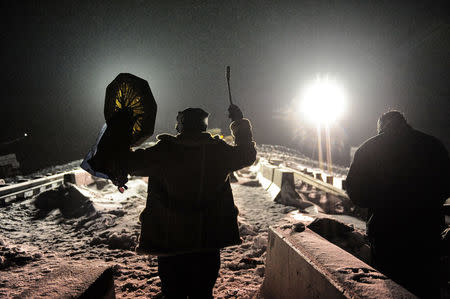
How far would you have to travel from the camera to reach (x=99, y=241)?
4.74 meters

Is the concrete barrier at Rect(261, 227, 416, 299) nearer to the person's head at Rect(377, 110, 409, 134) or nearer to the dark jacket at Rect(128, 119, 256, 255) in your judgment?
the dark jacket at Rect(128, 119, 256, 255)

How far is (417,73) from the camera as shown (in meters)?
26.9

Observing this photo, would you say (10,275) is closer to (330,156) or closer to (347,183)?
(347,183)

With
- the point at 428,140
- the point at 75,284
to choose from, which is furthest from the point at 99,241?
the point at 428,140

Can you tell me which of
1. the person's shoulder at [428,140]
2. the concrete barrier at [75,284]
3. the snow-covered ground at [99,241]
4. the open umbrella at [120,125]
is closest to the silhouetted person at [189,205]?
the open umbrella at [120,125]

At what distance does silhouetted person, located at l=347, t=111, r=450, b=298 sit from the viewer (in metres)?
2.14

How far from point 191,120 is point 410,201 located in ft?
7.46

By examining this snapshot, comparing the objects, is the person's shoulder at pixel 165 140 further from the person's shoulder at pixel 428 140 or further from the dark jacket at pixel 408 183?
the person's shoulder at pixel 428 140

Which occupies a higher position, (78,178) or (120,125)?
(120,125)

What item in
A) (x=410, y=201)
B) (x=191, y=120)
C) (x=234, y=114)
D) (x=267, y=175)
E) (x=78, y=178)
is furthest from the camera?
(x=267, y=175)

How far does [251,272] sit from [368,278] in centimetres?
245

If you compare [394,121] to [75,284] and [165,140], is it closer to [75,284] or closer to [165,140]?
[165,140]

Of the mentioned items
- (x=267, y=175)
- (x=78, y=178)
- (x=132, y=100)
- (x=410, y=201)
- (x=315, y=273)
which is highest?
(x=132, y=100)

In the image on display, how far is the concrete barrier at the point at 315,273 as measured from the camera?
1416mm
